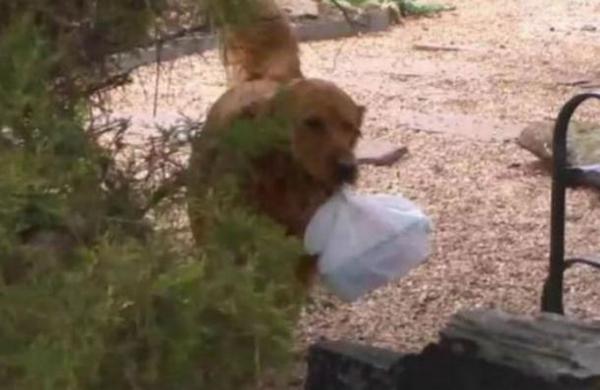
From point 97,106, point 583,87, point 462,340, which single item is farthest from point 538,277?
point 583,87

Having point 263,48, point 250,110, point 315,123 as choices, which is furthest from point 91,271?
point 315,123

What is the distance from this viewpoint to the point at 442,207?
24.3ft

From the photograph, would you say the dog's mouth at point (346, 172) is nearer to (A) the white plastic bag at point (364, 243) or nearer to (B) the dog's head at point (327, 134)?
(B) the dog's head at point (327, 134)

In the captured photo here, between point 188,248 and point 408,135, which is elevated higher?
point 188,248

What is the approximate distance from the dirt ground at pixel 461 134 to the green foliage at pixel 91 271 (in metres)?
1.02

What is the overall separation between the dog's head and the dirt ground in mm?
368

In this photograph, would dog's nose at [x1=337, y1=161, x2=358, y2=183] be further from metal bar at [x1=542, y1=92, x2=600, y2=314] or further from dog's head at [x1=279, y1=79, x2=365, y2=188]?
metal bar at [x1=542, y1=92, x2=600, y2=314]

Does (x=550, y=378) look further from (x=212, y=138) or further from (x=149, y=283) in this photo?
(x=149, y=283)

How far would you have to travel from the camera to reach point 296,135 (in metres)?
4.07

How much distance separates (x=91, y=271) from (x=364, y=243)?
1.75 metres

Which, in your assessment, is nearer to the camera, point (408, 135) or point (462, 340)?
point (462, 340)

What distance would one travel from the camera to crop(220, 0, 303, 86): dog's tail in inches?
127

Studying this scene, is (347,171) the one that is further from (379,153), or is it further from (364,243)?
(379,153)

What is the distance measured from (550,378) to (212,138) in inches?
42.0
